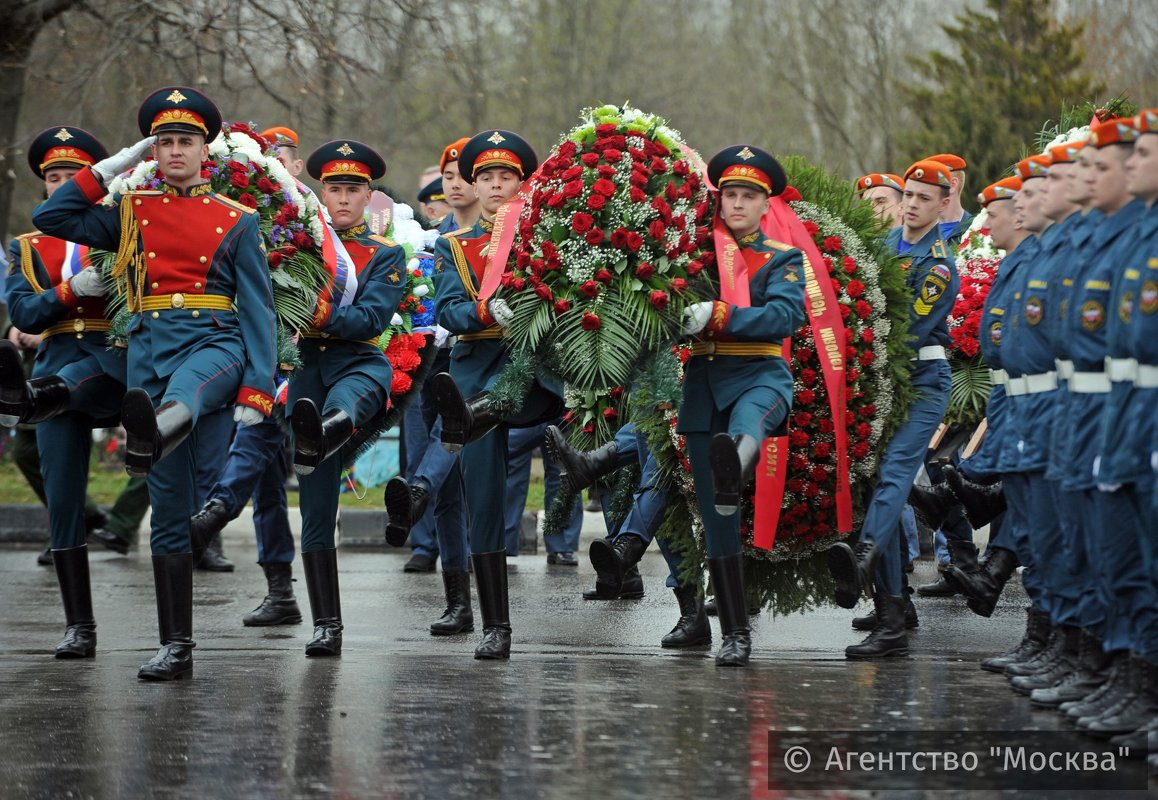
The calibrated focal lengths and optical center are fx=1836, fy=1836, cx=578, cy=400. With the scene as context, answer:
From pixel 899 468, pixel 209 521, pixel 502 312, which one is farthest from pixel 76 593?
pixel 899 468

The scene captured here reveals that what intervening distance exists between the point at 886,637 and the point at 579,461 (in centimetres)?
159

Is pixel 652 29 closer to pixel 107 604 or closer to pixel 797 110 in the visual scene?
pixel 797 110

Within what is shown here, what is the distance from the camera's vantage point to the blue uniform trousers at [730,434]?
24.4ft

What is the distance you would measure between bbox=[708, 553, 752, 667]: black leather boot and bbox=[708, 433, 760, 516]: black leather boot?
441 millimetres

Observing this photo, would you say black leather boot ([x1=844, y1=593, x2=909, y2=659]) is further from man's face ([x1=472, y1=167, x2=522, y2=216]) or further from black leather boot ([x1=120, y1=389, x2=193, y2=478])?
black leather boot ([x1=120, y1=389, x2=193, y2=478])

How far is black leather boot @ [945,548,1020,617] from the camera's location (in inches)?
320

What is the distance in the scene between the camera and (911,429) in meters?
8.42

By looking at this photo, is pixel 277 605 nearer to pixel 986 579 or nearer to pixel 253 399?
pixel 253 399

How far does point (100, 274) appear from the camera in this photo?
798cm

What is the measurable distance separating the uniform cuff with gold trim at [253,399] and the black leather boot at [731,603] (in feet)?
6.40

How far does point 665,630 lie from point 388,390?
1.89 m

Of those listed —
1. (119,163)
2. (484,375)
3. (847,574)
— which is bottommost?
(847,574)

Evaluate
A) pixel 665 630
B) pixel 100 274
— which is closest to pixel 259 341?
pixel 100 274

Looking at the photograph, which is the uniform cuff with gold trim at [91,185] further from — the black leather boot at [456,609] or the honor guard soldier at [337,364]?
the black leather boot at [456,609]
